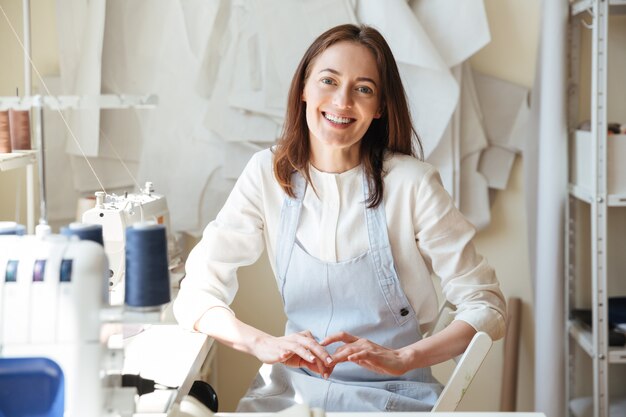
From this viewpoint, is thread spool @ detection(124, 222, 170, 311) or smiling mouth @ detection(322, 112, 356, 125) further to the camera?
smiling mouth @ detection(322, 112, 356, 125)

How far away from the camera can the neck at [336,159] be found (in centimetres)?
196

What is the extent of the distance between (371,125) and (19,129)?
0.90 meters

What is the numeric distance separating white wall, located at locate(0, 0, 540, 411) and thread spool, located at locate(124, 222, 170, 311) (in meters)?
1.56

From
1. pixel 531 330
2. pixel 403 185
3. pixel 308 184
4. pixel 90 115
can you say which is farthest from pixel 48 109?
pixel 531 330

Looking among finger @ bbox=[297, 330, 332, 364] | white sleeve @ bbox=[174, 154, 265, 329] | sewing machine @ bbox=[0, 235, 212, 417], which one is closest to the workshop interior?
white sleeve @ bbox=[174, 154, 265, 329]

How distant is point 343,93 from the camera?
190 cm

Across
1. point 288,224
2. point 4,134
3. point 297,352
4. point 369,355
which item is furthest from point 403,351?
point 4,134

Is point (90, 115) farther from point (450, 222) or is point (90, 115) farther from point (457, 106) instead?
point (450, 222)

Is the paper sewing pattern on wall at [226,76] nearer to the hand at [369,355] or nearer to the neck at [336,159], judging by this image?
the neck at [336,159]

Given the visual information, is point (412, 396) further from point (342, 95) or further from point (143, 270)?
point (143, 270)

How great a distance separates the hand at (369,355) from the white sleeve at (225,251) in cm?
31

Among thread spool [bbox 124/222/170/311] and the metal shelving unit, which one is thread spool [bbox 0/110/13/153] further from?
the metal shelving unit

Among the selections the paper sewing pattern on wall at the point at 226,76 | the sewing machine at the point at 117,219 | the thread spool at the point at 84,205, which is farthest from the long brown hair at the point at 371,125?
the thread spool at the point at 84,205

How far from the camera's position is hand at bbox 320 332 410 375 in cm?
164
